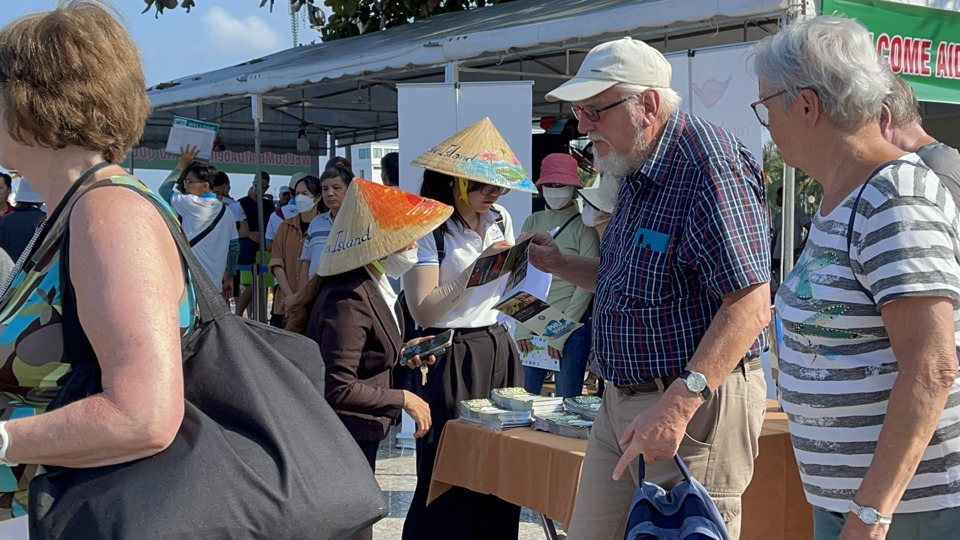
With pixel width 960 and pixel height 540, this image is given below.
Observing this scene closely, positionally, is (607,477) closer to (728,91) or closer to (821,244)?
(821,244)

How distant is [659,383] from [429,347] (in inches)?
52.7

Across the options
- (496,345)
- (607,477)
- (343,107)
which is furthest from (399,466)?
(343,107)

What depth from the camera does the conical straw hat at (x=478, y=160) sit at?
3.62 metres

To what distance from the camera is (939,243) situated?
169cm

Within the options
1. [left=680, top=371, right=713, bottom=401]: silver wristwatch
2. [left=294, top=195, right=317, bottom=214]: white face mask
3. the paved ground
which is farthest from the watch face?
[left=294, top=195, right=317, bottom=214]: white face mask

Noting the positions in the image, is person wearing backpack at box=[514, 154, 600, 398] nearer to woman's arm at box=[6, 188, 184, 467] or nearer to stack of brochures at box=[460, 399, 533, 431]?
stack of brochures at box=[460, 399, 533, 431]

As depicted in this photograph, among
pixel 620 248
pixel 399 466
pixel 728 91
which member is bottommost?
pixel 399 466

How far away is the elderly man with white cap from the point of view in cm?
213

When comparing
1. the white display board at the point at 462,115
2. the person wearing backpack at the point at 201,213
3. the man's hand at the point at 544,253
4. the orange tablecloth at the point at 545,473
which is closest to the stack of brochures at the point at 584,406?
the orange tablecloth at the point at 545,473

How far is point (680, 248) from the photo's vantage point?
222 cm

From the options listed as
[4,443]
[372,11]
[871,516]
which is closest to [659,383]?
[871,516]

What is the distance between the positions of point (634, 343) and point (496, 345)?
1.43 meters

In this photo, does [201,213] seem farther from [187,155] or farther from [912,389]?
[912,389]

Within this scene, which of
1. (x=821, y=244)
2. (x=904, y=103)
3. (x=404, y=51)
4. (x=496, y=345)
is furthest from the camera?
(x=404, y=51)
